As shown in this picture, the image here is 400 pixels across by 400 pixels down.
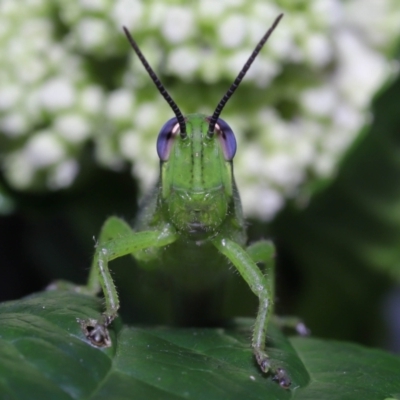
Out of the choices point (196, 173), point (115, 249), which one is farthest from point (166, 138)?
point (115, 249)

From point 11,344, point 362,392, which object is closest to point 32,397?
point 11,344

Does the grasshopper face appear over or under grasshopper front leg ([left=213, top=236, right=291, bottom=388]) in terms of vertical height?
over

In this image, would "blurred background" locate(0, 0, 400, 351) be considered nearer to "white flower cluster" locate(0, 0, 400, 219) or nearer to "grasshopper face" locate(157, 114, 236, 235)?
"white flower cluster" locate(0, 0, 400, 219)

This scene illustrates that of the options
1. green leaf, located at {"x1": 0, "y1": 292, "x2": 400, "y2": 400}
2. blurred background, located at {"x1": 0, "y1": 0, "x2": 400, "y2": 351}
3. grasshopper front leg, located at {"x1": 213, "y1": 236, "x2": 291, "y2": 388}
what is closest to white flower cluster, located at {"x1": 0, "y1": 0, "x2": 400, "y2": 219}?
blurred background, located at {"x1": 0, "y1": 0, "x2": 400, "y2": 351}

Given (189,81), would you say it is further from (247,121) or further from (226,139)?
(226,139)

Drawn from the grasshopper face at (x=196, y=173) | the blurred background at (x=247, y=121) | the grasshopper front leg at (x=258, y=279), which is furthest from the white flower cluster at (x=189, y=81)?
the grasshopper face at (x=196, y=173)

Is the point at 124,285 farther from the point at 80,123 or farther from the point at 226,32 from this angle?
the point at 226,32
